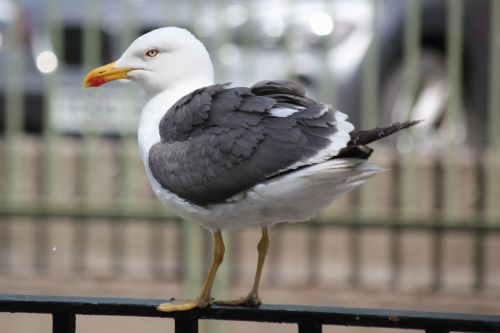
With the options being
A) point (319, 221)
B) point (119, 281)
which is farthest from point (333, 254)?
point (119, 281)

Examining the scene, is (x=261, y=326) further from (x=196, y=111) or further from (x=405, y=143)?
(x=196, y=111)

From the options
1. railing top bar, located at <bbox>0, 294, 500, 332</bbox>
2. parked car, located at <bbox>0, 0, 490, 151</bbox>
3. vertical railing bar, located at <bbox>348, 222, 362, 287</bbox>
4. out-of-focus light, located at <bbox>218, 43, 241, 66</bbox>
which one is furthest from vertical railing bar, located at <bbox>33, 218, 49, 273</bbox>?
railing top bar, located at <bbox>0, 294, 500, 332</bbox>

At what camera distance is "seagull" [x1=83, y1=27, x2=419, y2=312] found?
2.18 metres

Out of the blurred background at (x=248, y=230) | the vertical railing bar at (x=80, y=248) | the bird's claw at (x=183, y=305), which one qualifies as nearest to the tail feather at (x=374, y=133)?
the bird's claw at (x=183, y=305)

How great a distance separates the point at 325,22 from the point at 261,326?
1.35m

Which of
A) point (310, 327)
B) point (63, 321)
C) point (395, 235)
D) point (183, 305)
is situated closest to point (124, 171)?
point (395, 235)

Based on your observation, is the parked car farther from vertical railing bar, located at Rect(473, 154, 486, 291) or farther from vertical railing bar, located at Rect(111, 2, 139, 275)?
vertical railing bar, located at Rect(473, 154, 486, 291)

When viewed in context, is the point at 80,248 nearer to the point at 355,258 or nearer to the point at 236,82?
the point at 236,82

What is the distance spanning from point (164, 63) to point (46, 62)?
2740 mm

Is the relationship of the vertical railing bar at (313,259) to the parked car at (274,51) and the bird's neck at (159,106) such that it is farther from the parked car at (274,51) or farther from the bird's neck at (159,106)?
the bird's neck at (159,106)

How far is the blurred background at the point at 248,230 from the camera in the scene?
476 centimetres

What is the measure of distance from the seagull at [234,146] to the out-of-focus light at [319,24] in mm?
2425

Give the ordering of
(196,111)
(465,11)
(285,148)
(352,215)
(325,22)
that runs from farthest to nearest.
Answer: (465,11), (325,22), (352,215), (196,111), (285,148)

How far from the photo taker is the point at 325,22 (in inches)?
200
